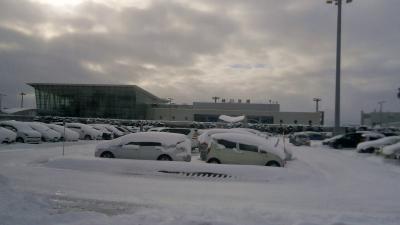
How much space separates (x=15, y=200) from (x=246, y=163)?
10.7 meters

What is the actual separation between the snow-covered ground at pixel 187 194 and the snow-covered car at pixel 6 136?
26.6 feet

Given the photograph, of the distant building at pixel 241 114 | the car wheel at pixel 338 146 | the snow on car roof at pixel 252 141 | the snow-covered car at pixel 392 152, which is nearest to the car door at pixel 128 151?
the snow on car roof at pixel 252 141

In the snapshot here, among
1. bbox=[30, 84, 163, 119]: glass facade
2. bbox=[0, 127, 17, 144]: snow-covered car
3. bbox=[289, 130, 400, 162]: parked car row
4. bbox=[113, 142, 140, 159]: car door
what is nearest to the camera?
bbox=[113, 142, 140, 159]: car door

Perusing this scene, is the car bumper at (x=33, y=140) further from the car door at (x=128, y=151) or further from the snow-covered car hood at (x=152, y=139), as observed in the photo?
the car door at (x=128, y=151)

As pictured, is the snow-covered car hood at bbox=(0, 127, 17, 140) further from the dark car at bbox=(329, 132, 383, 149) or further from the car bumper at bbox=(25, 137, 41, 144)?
the dark car at bbox=(329, 132, 383, 149)

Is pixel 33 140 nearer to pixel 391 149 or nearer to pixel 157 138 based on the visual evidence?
pixel 157 138

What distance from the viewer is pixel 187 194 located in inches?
448

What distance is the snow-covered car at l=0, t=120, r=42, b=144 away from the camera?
29.5 metres

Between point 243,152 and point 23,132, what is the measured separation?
17.8 metres

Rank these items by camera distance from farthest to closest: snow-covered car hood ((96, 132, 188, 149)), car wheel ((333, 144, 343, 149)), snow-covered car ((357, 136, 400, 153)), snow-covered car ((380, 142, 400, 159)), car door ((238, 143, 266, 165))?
1. car wheel ((333, 144, 343, 149))
2. snow-covered car ((357, 136, 400, 153))
3. snow-covered car ((380, 142, 400, 159))
4. snow-covered car hood ((96, 132, 188, 149))
5. car door ((238, 143, 266, 165))

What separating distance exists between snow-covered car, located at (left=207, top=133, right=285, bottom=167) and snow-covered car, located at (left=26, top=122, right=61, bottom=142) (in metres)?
17.6

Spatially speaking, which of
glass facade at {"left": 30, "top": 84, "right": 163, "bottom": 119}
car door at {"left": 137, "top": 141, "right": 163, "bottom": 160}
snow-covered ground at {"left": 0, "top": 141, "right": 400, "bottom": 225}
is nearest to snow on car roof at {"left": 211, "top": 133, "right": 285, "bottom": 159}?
car door at {"left": 137, "top": 141, "right": 163, "bottom": 160}

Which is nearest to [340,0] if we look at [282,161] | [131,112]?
[282,161]

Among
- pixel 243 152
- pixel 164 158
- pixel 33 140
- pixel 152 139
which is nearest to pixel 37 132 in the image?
pixel 33 140
